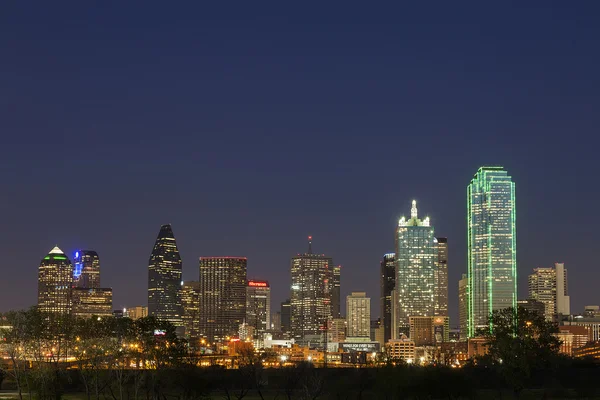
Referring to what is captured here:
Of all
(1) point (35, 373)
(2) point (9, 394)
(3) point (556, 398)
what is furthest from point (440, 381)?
(2) point (9, 394)

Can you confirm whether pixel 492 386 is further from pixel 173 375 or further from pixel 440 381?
pixel 173 375

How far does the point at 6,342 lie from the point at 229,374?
189 ft

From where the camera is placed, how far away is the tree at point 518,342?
3792 inches

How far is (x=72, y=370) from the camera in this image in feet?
447

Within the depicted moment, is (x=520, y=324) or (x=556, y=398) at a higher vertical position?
(x=520, y=324)

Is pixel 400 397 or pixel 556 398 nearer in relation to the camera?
pixel 400 397

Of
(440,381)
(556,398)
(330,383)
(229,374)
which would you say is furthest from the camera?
(229,374)

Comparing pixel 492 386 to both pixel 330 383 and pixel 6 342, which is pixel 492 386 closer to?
pixel 330 383

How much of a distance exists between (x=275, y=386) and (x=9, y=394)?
44.2 m

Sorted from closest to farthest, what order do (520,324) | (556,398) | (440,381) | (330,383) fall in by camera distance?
(520,324)
(440,381)
(556,398)
(330,383)

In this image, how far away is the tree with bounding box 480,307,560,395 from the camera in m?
96.3

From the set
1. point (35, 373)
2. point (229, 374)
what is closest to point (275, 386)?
point (229, 374)

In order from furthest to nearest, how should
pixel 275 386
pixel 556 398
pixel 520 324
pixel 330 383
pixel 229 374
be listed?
pixel 229 374
pixel 275 386
pixel 330 383
pixel 556 398
pixel 520 324

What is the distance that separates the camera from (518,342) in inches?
3821
